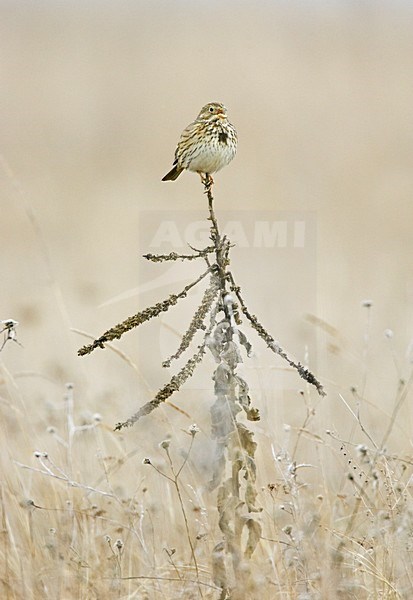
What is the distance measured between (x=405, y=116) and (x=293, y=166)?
6.01ft

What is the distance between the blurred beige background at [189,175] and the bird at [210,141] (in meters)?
1.01

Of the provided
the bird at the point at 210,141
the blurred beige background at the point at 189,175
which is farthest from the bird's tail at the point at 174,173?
the blurred beige background at the point at 189,175

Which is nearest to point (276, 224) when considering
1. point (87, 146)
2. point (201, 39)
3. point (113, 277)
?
point (113, 277)

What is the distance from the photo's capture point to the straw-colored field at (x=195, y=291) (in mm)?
2355

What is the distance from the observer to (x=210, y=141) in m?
2.78

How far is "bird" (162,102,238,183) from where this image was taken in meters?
2.77

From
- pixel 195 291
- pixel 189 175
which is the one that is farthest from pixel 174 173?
pixel 189 175

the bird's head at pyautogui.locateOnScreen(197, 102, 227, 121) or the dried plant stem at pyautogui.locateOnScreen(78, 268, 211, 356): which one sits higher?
the bird's head at pyautogui.locateOnScreen(197, 102, 227, 121)

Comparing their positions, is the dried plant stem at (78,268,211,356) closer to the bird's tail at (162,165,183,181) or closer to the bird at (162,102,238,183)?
the bird at (162,102,238,183)

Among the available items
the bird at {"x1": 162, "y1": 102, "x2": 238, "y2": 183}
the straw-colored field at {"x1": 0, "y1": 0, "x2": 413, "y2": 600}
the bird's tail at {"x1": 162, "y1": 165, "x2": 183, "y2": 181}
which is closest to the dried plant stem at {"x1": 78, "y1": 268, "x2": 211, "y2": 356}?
the straw-colored field at {"x1": 0, "y1": 0, "x2": 413, "y2": 600}

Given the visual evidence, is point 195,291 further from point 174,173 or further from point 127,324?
point 127,324

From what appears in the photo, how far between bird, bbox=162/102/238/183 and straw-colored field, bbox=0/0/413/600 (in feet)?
1.77

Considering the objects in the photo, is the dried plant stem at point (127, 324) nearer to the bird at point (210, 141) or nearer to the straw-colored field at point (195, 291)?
the straw-colored field at point (195, 291)

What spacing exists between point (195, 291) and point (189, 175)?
2728 millimetres
